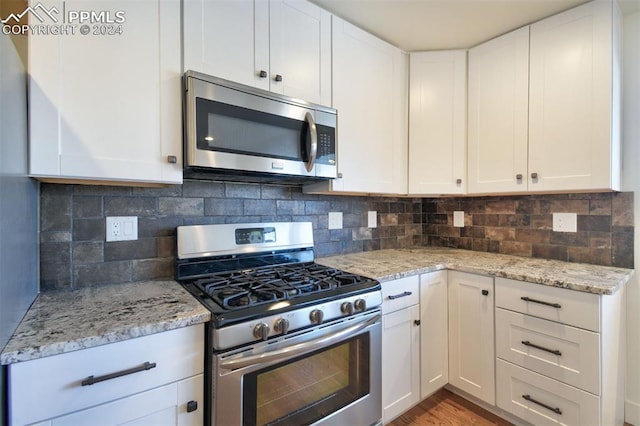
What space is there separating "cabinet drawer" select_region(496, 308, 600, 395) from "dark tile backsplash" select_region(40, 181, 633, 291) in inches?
27.2

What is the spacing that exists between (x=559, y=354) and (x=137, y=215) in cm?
219

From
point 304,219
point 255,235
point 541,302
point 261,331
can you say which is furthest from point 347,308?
point 541,302

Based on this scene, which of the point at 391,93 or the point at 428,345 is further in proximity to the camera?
the point at 391,93

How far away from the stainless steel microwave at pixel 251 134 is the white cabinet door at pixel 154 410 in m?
0.84

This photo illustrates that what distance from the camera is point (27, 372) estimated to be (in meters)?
0.78

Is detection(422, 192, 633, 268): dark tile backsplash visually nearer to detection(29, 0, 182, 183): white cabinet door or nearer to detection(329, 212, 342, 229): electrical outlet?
detection(329, 212, 342, 229): electrical outlet

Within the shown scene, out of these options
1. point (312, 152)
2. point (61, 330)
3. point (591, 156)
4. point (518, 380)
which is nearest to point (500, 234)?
point (591, 156)

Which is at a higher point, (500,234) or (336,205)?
(336,205)

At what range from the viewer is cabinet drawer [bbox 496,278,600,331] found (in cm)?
139

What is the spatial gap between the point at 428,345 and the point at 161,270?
5.24ft

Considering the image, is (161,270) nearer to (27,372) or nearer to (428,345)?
(27,372)

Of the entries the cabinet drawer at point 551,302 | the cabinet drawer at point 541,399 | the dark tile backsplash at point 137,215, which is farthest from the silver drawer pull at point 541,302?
the dark tile backsplash at point 137,215

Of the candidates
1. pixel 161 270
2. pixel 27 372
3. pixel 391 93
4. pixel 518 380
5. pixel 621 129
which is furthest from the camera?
pixel 391 93

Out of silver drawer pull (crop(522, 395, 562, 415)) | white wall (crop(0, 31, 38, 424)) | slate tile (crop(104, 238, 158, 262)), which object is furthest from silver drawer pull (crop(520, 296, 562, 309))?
white wall (crop(0, 31, 38, 424))
